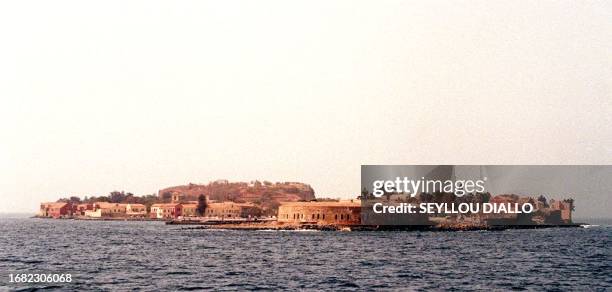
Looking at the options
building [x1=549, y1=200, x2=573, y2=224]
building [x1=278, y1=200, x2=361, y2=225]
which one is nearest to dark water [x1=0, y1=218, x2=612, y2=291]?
building [x1=278, y1=200, x2=361, y2=225]

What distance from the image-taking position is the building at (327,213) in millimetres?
124562

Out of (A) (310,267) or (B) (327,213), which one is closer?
(A) (310,267)

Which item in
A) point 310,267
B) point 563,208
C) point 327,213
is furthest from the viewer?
point 563,208

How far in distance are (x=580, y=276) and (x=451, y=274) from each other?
9358mm

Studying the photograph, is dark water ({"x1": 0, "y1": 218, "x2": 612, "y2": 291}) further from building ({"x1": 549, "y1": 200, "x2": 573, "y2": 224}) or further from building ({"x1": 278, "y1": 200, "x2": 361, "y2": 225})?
building ({"x1": 549, "y1": 200, "x2": 573, "y2": 224})

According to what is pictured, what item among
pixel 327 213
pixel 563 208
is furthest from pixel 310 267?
pixel 563 208

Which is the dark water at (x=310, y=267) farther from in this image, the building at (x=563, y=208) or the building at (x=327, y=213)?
the building at (x=563, y=208)

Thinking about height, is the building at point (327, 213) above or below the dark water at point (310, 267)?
above

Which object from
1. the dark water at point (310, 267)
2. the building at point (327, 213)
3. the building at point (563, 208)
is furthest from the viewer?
the building at point (563, 208)

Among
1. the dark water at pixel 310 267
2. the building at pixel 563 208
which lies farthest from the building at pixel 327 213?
the building at pixel 563 208

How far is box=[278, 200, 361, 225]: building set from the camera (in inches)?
4904

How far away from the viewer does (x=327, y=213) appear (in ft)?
410

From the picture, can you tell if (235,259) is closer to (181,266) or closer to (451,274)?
(181,266)

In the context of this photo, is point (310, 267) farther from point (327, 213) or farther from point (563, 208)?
point (563, 208)
